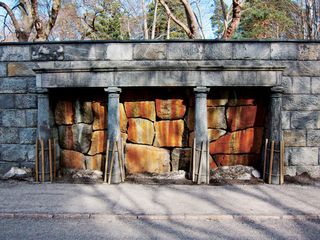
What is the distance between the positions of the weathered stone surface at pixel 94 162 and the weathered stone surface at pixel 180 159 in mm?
1660

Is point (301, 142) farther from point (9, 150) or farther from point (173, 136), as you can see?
point (9, 150)

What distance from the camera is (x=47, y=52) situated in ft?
22.5

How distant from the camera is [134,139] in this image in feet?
22.7

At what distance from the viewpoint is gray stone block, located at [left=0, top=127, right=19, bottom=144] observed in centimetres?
699

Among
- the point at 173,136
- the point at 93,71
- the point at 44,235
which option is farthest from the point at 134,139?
the point at 44,235

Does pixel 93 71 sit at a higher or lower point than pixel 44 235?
higher

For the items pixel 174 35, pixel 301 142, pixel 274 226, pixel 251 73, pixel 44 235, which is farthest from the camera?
pixel 174 35

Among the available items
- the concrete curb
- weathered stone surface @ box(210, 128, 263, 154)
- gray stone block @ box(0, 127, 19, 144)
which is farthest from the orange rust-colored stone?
gray stone block @ box(0, 127, 19, 144)

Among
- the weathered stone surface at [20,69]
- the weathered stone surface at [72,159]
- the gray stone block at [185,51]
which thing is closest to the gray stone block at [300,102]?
the gray stone block at [185,51]

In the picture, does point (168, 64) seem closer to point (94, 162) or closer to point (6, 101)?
point (94, 162)

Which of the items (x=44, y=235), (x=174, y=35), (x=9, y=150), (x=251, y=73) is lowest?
(x=44, y=235)

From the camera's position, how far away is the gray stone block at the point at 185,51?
6676 millimetres

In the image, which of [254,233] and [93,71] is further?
[93,71]

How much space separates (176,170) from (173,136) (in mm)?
791
